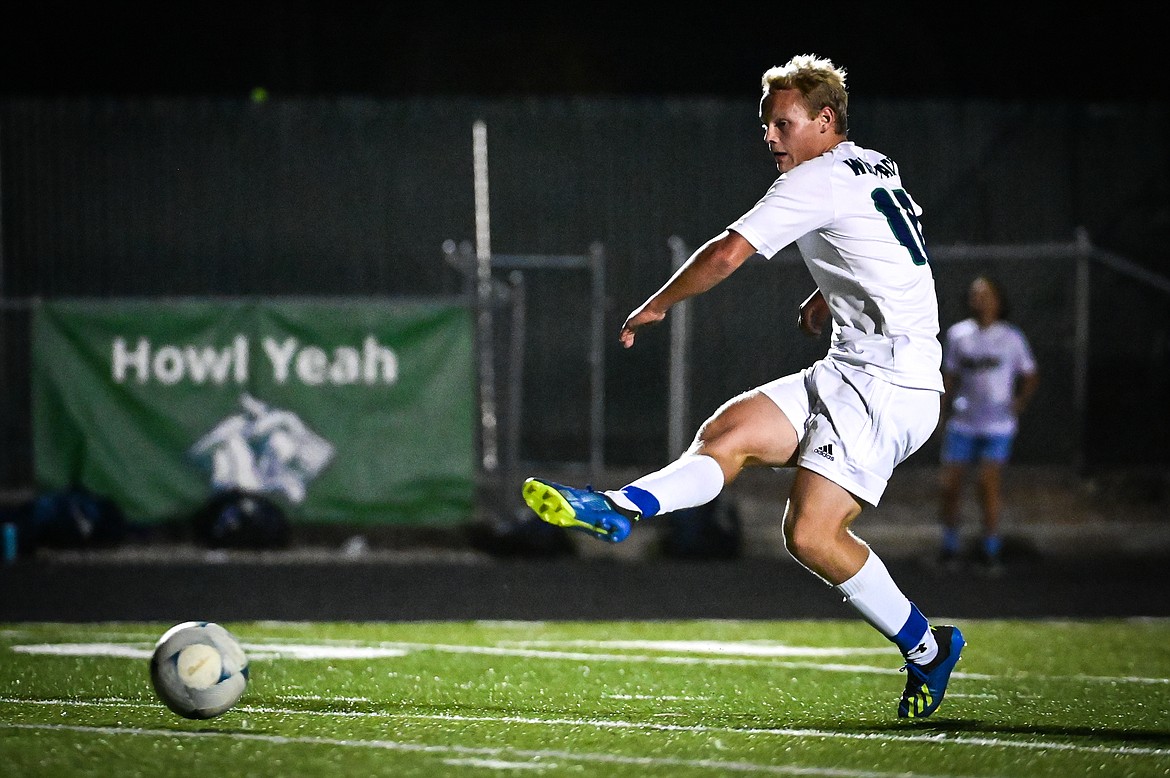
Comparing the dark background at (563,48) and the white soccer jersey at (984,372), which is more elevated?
the dark background at (563,48)

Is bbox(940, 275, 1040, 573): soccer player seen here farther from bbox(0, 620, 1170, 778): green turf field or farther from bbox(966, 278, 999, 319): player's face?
bbox(0, 620, 1170, 778): green turf field

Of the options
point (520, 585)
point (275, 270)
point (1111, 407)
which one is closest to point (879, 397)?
point (520, 585)

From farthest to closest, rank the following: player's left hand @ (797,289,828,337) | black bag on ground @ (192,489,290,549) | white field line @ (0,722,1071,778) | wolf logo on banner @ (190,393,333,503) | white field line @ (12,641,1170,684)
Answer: wolf logo on banner @ (190,393,333,503) → black bag on ground @ (192,489,290,549) → white field line @ (12,641,1170,684) → player's left hand @ (797,289,828,337) → white field line @ (0,722,1071,778)

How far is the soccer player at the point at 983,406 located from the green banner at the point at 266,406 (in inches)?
153

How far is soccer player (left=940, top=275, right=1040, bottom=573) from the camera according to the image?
1364 cm

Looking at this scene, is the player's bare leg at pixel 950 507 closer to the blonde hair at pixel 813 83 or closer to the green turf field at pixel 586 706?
the green turf field at pixel 586 706

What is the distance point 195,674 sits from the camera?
19.6ft

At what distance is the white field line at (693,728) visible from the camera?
5.86 meters

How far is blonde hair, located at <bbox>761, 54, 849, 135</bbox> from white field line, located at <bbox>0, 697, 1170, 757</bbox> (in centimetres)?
222

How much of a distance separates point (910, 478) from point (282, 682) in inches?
395

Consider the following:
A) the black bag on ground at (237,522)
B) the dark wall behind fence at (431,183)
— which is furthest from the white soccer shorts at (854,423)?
the dark wall behind fence at (431,183)

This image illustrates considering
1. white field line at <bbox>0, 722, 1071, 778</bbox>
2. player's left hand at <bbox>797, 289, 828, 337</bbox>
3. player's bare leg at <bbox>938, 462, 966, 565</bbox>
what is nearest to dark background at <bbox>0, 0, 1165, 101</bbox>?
player's bare leg at <bbox>938, 462, 966, 565</bbox>

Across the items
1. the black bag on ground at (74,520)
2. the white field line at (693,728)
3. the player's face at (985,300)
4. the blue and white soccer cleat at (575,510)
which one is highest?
the player's face at (985,300)

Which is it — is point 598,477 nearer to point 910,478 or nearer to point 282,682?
point 910,478
